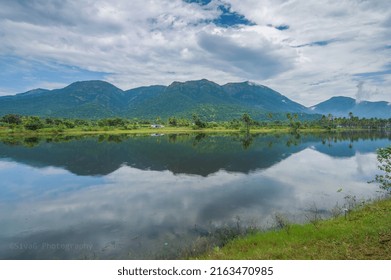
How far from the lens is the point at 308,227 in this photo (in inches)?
705

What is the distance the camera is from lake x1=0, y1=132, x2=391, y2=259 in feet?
62.9

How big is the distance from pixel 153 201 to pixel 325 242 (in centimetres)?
1980

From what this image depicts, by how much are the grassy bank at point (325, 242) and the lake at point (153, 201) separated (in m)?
3.13

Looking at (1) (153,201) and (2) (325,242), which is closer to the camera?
(2) (325,242)

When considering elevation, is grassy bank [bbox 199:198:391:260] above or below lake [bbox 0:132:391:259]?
above

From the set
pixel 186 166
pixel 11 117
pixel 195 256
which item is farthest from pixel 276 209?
pixel 11 117

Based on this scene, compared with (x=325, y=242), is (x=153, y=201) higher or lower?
lower

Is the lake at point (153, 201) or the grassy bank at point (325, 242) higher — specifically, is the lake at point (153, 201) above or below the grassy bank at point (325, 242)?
below

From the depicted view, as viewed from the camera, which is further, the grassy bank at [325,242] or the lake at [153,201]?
the lake at [153,201]

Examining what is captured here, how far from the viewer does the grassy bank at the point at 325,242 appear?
42.8 feet

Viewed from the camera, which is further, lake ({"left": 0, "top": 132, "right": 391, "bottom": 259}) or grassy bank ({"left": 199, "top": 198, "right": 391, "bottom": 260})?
lake ({"left": 0, "top": 132, "right": 391, "bottom": 259})

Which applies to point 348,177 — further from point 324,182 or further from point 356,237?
point 356,237

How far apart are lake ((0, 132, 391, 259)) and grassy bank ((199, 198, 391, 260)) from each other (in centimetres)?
313

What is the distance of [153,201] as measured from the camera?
1188 inches
